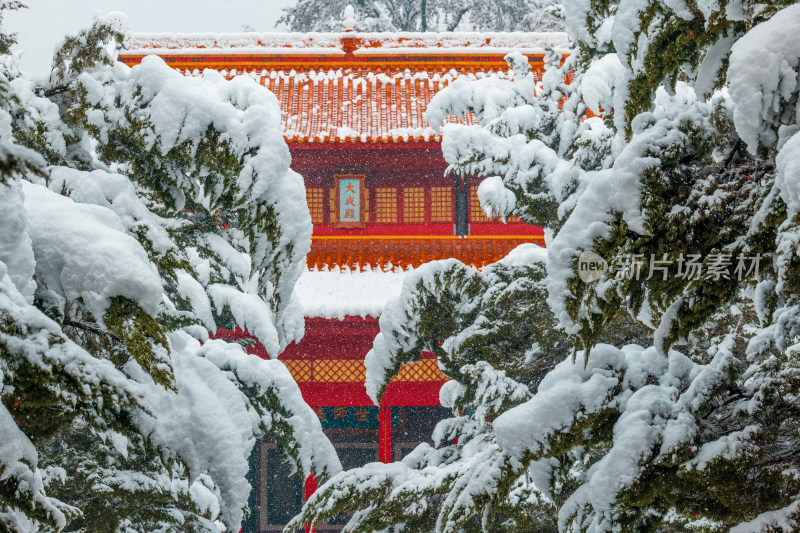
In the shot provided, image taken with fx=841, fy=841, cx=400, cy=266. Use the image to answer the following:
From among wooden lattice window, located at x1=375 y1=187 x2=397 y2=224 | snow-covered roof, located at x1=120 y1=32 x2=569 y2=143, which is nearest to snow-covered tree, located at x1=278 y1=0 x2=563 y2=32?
snow-covered roof, located at x1=120 y1=32 x2=569 y2=143

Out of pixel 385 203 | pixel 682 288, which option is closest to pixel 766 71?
pixel 682 288

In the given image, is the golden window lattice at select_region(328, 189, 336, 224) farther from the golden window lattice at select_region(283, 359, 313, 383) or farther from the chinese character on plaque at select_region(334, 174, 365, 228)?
the golden window lattice at select_region(283, 359, 313, 383)

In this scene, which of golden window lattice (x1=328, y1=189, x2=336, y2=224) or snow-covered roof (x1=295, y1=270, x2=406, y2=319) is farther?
golden window lattice (x1=328, y1=189, x2=336, y2=224)

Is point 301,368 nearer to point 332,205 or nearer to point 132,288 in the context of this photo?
point 332,205

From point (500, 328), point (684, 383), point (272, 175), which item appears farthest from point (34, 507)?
point (500, 328)

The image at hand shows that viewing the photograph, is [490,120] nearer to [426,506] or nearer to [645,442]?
[426,506]

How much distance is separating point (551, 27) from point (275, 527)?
12.6 metres

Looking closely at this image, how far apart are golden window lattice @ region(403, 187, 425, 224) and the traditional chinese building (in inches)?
0.5

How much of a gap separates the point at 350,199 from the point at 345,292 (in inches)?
65.9

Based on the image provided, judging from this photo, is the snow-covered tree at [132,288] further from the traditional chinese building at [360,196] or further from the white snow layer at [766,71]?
the traditional chinese building at [360,196]

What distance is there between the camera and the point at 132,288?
187 centimetres

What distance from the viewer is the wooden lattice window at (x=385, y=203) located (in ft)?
32.3

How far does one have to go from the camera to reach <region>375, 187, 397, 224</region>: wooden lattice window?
9836mm

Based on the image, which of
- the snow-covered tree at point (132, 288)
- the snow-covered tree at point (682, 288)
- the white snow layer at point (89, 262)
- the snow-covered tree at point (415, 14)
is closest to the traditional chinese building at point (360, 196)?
the snow-covered tree at point (132, 288)
